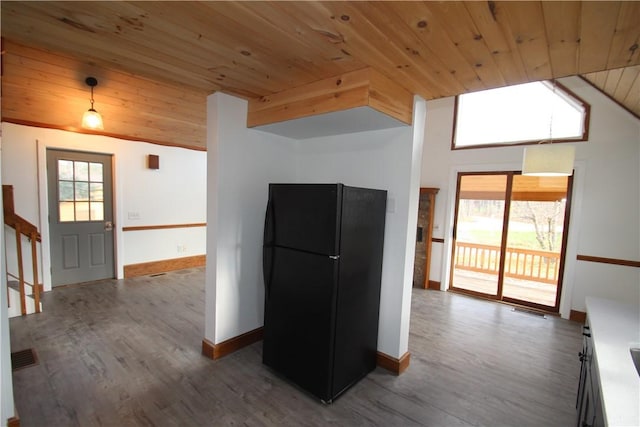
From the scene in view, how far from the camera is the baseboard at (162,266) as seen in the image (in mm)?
4832

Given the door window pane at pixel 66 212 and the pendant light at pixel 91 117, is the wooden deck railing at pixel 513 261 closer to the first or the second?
the pendant light at pixel 91 117

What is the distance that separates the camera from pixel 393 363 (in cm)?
246

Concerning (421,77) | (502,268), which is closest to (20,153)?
(421,77)

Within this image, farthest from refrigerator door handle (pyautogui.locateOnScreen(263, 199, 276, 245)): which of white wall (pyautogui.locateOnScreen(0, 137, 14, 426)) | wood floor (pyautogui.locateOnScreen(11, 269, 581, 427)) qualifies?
white wall (pyautogui.locateOnScreen(0, 137, 14, 426))

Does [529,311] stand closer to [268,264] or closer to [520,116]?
[520,116]

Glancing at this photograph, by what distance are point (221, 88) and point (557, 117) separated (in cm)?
433

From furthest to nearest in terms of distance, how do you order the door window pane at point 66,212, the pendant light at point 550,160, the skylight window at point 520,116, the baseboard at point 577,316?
the door window pane at point 66,212
the skylight window at point 520,116
the baseboard at point 577,316
the pendant light at point 550,160

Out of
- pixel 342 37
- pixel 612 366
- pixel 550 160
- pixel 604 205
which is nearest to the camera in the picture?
pixel 612 366

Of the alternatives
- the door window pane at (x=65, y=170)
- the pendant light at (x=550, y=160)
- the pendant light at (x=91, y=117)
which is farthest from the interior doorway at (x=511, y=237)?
the door window pane at (x=65, y=170)

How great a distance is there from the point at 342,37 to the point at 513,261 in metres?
4.42

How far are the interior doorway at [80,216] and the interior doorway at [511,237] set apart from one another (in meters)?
5.67

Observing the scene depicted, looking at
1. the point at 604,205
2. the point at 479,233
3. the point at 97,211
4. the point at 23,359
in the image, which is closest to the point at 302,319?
the point at 23,359

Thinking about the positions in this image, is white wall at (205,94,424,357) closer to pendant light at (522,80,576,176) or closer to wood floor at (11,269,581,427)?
wood floor at (11,269,581,427)

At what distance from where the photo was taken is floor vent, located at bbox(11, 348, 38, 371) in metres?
2.35
